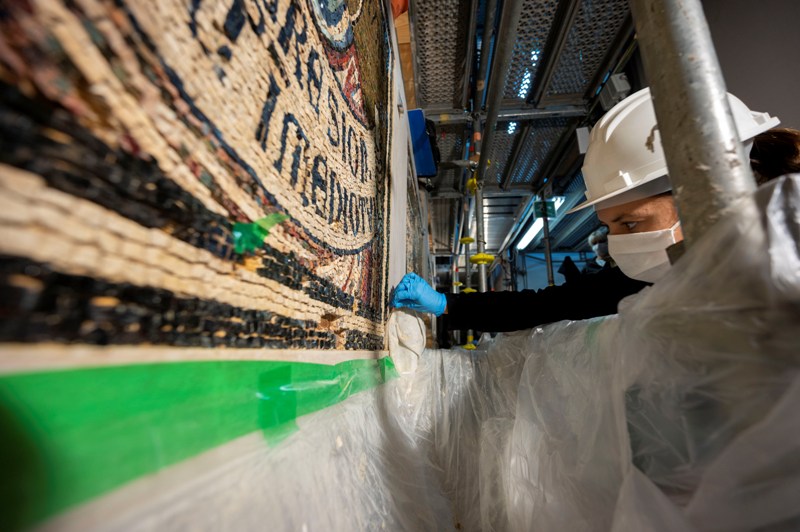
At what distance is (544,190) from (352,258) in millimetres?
2775

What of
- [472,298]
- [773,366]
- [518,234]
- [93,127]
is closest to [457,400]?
[472,298]

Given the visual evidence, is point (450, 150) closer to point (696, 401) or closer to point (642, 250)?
point (642, 250)

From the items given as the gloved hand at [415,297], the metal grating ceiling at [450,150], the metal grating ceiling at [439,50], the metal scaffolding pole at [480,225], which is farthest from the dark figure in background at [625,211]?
the metal grating ceiling at [450,150]

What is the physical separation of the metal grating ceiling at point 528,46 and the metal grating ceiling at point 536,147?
30cm

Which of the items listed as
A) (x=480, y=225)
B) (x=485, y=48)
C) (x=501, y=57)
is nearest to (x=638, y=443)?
(x=501, y=57)

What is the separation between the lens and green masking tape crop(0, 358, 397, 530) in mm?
135

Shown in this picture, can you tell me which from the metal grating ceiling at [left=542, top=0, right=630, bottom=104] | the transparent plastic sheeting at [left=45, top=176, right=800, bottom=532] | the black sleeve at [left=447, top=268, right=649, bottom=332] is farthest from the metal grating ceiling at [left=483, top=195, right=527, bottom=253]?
the transparent plastic sheeting at [left=45, top=176, right=800, bottom=532]

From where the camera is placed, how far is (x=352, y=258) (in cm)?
61

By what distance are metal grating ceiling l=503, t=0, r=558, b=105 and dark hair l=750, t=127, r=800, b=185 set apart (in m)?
1.11

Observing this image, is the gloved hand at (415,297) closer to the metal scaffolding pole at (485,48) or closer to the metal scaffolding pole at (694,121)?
the metal scaffolding pole at (694,121)

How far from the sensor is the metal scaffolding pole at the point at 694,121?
0.31 m

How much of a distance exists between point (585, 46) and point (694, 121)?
5.89ft

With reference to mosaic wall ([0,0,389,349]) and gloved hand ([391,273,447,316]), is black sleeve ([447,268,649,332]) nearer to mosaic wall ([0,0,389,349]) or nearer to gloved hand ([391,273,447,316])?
gloved hand ([391,273,447,316])

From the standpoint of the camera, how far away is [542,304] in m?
1.15
